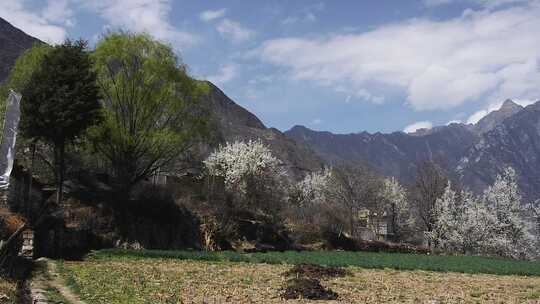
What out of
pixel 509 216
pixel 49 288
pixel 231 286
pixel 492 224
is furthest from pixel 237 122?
pixel 49 288

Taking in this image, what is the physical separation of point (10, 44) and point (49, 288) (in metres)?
91.1

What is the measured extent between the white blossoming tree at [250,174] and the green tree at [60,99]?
17.4m

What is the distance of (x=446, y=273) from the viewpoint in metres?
25.7

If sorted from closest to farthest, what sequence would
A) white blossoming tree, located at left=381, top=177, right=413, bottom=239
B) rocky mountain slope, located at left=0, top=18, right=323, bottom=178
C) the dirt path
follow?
1. the dirt path
2. white blossoming tree, located at left=381, top=177, right=413, bottom=239
3. rocky mountain slope, located at left=0, top=18, right=323, bottom=178

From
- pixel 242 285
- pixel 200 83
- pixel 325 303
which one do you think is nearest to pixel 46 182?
pixel 200 83

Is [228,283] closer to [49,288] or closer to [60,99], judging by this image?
[49,288]

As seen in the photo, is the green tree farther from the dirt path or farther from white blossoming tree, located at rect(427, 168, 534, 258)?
white blossoming tree, located at rect(427, 168, 534, 258)

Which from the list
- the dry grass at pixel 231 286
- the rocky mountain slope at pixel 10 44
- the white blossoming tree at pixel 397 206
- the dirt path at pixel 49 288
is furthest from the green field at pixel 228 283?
the rocky mountain slope at pixel 10 44

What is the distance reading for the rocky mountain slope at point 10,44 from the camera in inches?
3210

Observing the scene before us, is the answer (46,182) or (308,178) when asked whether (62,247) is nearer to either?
(46,182)

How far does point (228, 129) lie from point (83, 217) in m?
83.4

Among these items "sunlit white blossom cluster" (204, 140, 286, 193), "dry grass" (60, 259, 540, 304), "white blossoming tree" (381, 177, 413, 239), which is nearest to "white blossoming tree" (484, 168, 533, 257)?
"white blossoming tree" (381, 177, 413, 239)

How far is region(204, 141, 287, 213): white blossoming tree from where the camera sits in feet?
151

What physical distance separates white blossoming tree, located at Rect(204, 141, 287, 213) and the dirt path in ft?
84.5
